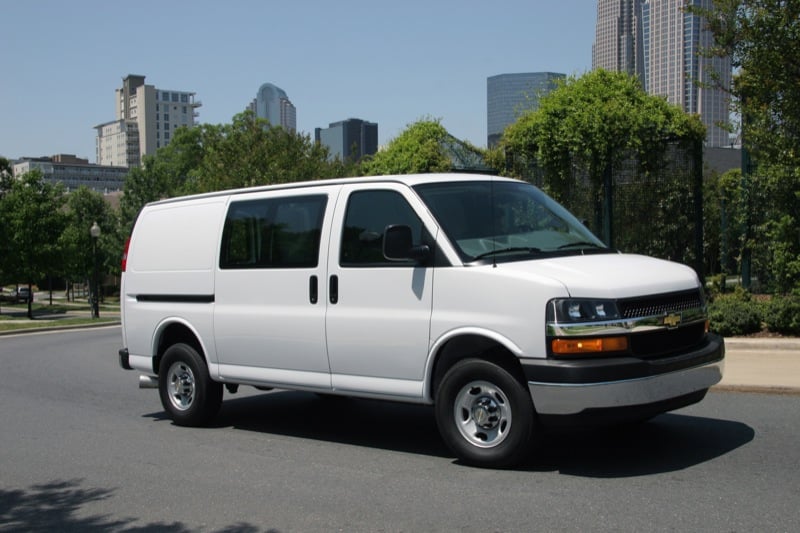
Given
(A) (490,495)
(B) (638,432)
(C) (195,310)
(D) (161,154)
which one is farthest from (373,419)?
(D) (161,154)

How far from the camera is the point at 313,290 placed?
802cm

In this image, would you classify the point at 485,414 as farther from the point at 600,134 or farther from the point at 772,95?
the point at 600,134

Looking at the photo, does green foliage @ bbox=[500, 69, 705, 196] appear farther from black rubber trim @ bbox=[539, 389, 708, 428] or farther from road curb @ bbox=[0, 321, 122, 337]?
road curb @ bbox=[0, 321, 122, 337]

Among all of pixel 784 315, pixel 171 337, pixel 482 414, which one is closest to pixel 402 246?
pixel 482 414

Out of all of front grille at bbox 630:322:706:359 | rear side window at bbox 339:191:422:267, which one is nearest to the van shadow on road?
front grille at bbox 630:322:706:359

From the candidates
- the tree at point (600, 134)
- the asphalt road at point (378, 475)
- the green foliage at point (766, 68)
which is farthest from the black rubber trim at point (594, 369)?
the tree at point (600, 134)

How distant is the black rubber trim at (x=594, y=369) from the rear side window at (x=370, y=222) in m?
1.63

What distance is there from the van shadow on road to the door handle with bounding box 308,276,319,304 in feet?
4.67

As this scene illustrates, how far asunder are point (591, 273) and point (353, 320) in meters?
2.13

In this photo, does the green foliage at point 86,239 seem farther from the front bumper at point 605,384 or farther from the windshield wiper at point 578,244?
the front bumper at point 605,384

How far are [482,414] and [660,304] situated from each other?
1586mm

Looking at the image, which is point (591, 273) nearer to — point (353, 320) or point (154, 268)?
point (353, 320)

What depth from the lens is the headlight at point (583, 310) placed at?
6367mm

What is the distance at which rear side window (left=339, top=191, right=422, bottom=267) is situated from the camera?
7.60 m
